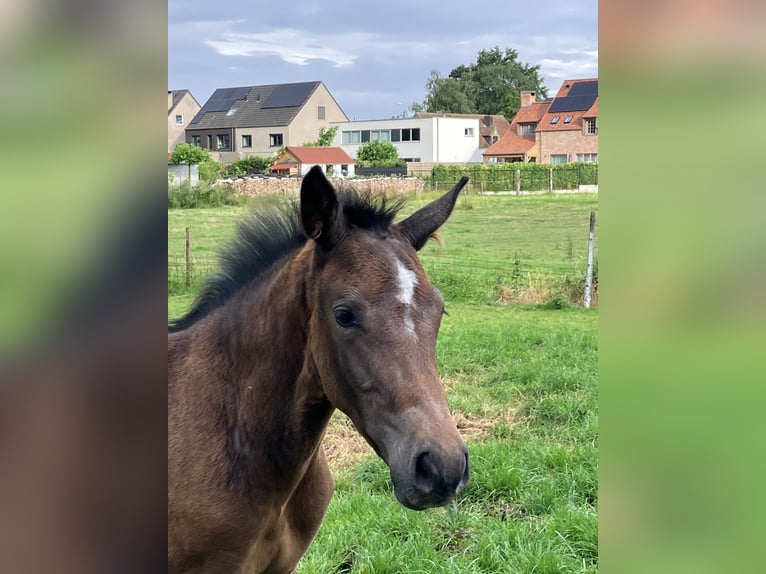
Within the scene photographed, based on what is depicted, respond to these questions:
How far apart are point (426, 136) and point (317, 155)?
6705mm

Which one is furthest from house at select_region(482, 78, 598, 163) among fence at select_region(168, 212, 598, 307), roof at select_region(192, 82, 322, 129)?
roof at select_region(192, 82, 322, 129)

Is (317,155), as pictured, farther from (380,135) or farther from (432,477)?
(432,477)

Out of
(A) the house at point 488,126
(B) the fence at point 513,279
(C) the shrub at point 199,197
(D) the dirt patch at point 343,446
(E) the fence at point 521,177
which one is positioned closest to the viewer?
(D) the dirt patch at point 343,446

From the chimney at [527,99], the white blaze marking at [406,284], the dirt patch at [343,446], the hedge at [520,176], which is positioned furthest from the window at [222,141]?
the white blaze marking at [406,284]

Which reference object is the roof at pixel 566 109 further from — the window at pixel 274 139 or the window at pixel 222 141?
the window at pixel 274 139

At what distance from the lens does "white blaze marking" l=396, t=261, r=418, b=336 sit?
1.82 meters

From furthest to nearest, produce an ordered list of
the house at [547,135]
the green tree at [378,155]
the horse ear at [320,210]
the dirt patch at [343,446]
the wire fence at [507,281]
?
the green tree at [378,155] < the house at [547,135] < the wire fence at [507,281] < the dirt patch at [343,446] < the horse ear at [320,210]

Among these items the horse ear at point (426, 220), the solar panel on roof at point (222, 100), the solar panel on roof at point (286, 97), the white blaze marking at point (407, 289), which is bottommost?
the white blaze marking at point (407, 289)

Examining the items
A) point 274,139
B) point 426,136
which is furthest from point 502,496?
point 274,139

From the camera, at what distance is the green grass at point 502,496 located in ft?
10.8

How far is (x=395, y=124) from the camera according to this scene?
1069 inches

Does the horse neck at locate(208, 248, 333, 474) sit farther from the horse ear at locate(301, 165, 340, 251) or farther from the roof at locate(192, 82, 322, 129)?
the roof at locate(192, 82, 322, 129)

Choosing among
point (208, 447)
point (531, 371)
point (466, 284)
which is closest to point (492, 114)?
point (466, 284)
